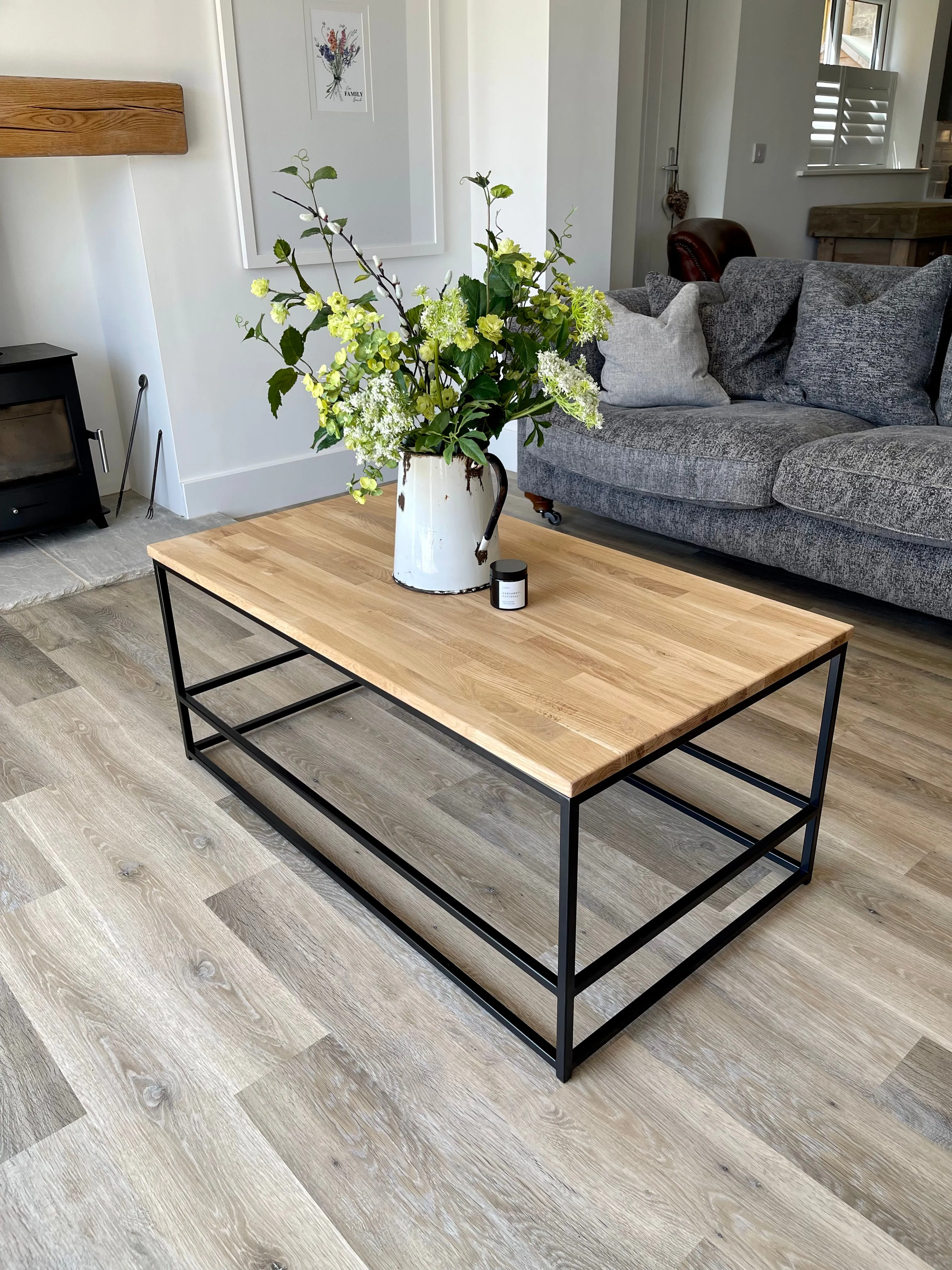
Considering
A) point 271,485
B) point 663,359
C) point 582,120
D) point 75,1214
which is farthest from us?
point 271,485

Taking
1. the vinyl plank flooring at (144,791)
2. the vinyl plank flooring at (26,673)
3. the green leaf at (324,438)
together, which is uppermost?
the green leaf at (324,438)

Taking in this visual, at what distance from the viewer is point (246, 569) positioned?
5.98 feet

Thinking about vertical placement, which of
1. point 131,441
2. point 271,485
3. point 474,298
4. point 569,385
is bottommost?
point 271,485

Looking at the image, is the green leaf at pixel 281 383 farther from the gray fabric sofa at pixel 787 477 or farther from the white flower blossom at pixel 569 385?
the gray fabric sofa at pixel 787 477

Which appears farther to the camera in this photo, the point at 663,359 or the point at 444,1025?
the point at 663,359

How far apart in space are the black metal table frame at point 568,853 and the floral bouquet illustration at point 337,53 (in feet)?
8.00

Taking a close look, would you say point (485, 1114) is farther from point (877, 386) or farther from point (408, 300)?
point (408, 300)

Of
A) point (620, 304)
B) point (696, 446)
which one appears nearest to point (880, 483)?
point (696, 446)

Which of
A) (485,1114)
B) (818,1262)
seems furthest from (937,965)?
(485,1114)

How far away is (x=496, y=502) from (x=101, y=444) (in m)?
2.39

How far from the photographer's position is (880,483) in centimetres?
241

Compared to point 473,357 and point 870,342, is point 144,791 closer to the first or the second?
point 473,357

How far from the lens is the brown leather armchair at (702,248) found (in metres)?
4.52

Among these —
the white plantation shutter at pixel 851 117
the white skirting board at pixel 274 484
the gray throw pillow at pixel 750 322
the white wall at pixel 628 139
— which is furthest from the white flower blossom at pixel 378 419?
the white plantation shutter at pixel 851 117
